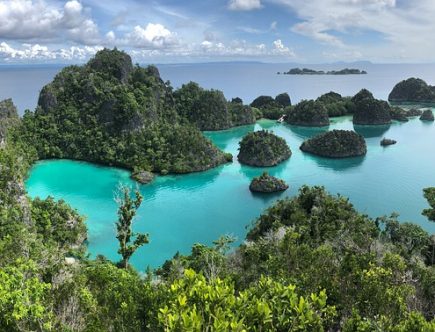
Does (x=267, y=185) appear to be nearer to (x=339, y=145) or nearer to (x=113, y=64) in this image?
(x=339, y=145)

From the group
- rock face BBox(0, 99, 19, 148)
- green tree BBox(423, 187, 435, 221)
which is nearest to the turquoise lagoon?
green tree BBox(423, 187, 435, 221)

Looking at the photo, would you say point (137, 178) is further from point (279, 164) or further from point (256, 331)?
point (256, 331)

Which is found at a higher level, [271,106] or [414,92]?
[414,92]

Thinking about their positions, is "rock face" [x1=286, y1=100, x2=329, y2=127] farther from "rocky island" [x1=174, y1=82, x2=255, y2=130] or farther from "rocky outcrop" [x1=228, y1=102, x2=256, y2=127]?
"rocky island" [x1=174, y1=82, x2=255, y2=130]

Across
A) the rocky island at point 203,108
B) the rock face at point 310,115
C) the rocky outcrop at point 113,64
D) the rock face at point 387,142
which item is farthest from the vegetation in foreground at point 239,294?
the rock face at point 310,115

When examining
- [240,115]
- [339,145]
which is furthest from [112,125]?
[240,115]

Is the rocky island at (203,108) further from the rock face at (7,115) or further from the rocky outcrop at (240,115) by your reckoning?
the rock face at (7,115)
